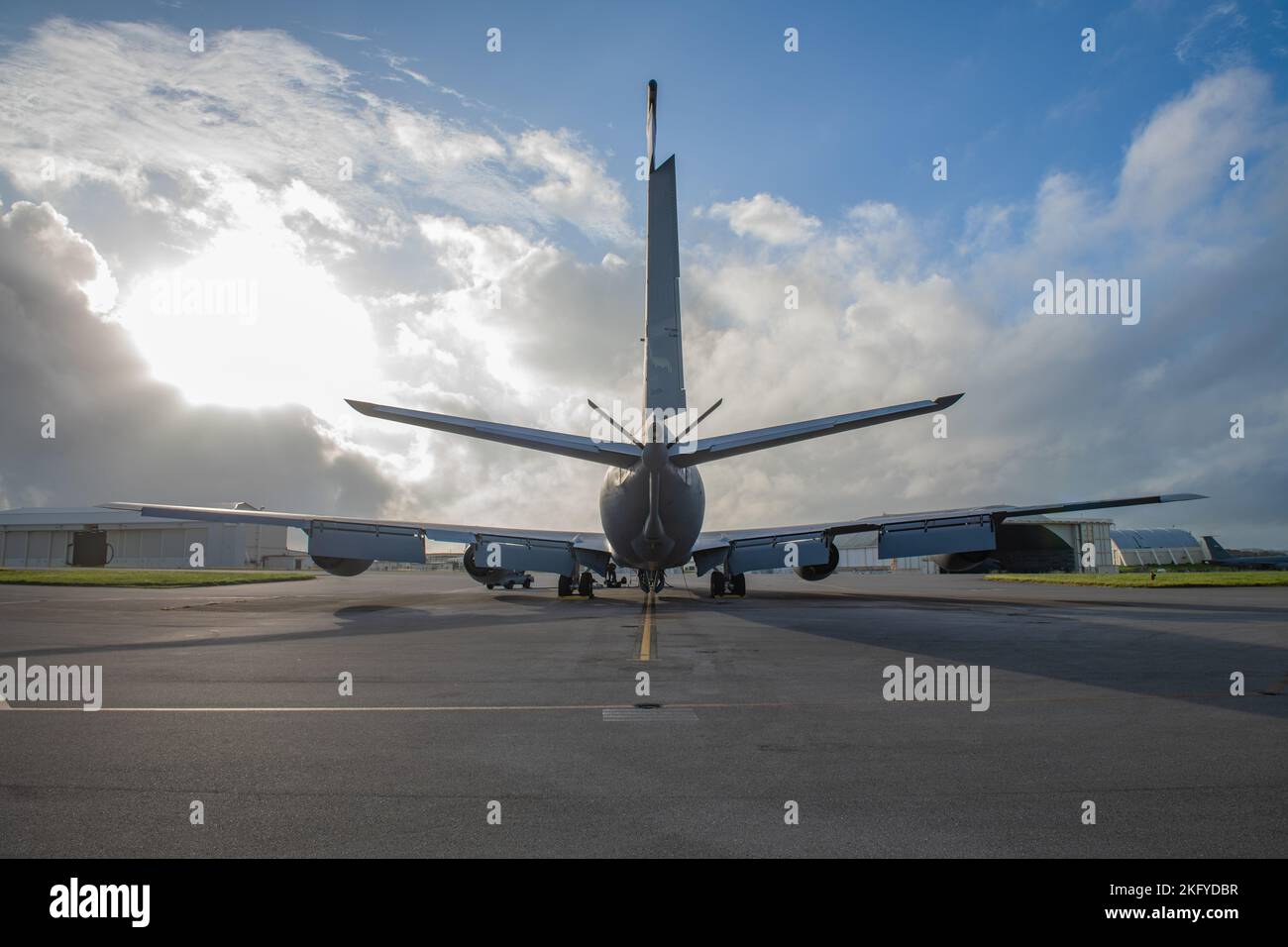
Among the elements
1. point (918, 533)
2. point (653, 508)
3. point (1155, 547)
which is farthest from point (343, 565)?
point (1155, 547)

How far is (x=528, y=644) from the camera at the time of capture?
16.0m

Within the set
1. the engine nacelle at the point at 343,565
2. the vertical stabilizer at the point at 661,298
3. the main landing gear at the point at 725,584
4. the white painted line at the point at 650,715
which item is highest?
the vertical stabilizer at the point at 661,298

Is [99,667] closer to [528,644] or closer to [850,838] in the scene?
[528,644]

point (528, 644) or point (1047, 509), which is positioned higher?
point (1047, 509)

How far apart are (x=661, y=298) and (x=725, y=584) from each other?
17.6 metres

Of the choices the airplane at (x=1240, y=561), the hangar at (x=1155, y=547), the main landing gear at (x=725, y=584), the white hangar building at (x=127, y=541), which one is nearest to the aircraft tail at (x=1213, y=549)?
the airplane at (x=1240, y=561)

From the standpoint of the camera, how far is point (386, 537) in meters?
27.2

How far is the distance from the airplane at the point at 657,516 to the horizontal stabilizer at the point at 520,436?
0.10ft

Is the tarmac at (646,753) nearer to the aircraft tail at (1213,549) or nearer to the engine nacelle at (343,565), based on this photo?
the engine nacelle at (343,565)

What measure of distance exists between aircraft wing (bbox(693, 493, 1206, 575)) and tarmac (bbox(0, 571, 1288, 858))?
10078mm

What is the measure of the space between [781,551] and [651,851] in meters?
27.8

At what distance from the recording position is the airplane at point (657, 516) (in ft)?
62.5

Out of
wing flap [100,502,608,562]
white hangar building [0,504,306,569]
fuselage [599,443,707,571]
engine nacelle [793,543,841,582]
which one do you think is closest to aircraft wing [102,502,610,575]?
wing flap [100,502,608,562]
